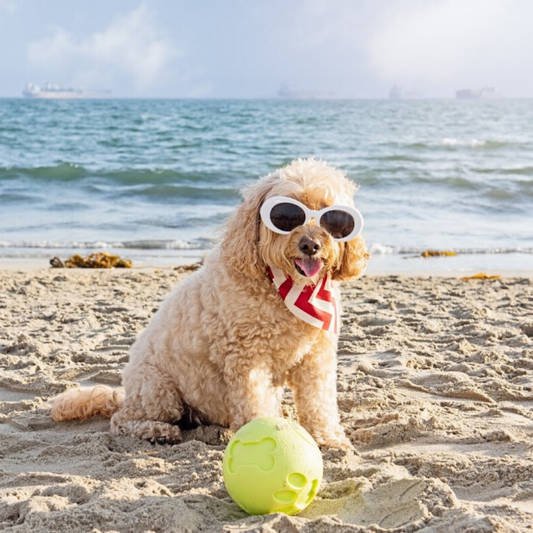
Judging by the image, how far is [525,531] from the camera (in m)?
2.67

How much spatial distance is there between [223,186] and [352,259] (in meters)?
14.2

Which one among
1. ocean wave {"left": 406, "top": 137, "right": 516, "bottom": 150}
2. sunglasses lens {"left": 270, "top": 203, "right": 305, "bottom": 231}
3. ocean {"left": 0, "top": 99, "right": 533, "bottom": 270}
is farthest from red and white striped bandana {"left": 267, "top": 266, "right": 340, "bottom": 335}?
ocean wave {"left": 406, "top": 137, "right": 516, "bottom": 150}

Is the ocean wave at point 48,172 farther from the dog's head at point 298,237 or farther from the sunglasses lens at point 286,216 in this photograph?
the sunglasses lens at point 286,216

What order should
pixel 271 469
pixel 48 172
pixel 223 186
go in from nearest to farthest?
pixel 271 469, pixel 223 186, pixel 48 172

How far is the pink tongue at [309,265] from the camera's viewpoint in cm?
360

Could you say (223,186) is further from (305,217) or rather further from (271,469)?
(271,469)

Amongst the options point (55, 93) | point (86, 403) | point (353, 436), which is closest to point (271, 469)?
point (353, 436)

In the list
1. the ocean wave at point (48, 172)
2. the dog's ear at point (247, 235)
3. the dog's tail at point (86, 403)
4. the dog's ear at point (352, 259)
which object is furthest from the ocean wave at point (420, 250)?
the ocean wave at point (48, 172)

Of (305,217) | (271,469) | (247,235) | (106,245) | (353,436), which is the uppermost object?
(305,217)

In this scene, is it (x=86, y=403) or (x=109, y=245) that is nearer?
(x=86, y=403)

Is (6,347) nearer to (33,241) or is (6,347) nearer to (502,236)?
(33,241)

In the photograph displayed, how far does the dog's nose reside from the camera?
11.6 feet

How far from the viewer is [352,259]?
3.79 m

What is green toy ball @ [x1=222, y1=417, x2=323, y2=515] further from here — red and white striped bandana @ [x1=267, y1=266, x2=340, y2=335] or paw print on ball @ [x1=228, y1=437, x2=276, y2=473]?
red and white striped bandana @ [x1=267, y1=266, x2=340, y2=335]
